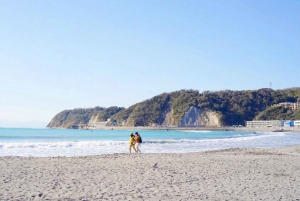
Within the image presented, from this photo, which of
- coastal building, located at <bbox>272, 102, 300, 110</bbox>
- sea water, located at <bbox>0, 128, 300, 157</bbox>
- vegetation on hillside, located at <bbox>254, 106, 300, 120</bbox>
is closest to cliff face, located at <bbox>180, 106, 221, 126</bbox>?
vegetation on hillside, located at <bbox>254, 106, 300, 120</bbox>

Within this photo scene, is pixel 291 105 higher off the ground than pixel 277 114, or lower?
higher

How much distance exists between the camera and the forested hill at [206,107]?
416ft

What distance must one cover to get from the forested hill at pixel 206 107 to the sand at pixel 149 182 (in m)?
114

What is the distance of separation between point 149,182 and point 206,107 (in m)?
124

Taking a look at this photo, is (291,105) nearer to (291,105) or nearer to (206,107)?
(291,105)

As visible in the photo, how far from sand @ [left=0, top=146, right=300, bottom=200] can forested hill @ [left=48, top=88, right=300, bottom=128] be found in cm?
11377

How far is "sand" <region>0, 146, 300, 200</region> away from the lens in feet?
22.3

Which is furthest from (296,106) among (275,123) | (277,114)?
(275,123)

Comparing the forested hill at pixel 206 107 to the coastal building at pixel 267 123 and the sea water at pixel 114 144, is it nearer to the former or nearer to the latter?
the coastal building at pixel 267 123

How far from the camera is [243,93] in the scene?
455ft

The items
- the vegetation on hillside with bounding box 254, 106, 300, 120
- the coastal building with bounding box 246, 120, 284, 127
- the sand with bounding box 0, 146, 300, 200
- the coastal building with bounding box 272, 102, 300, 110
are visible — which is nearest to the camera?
the sand with bounding box 0, 146, 300, 200

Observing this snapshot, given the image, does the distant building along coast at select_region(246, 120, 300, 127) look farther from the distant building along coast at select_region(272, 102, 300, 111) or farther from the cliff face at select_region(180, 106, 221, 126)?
the distant building along coast at select_region(272, 102, 300, 111)

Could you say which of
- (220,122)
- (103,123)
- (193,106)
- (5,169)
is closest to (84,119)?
(103,123)

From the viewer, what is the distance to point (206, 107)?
130 meters
